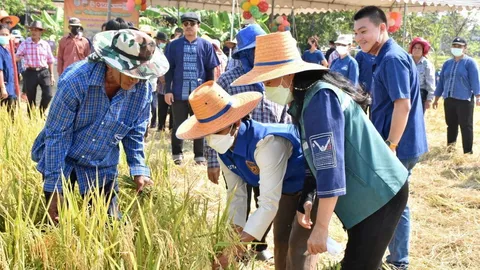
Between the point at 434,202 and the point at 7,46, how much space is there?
5375 millimetres

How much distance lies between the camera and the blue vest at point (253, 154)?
2.36 m

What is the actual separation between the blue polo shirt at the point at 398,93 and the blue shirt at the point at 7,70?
16.9 ft

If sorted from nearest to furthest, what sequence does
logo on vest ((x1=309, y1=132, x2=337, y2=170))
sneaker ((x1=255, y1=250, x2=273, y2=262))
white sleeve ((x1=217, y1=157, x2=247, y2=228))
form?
logo on vest ((x1=309, y1=132, x2=337, y2=170)) < white sleeve ((x1=217, y1=157, x2=247, y2=228)) < sneaker ((x1=255, y1=250, x2=273, y2=262))

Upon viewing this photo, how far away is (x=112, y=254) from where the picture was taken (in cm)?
219

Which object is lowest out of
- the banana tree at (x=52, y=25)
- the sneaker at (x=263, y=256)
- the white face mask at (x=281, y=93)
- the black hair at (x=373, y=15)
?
the sneaker at (x=263, y=256)

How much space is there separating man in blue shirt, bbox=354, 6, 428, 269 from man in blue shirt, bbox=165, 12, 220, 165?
3304 mm

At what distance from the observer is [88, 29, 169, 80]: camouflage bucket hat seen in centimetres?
255

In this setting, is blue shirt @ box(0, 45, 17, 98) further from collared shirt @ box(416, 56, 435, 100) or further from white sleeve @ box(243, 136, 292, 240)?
white sleeve @ box(243, 136, 292, 240)

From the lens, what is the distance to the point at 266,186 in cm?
227

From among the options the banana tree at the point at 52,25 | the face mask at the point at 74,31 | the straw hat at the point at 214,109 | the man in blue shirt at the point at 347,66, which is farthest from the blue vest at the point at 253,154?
the banana tree at the point at 52,25

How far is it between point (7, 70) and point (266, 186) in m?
5.63

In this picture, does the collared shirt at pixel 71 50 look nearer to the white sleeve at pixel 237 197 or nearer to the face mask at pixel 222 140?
the white sleeve at pixel 237 197

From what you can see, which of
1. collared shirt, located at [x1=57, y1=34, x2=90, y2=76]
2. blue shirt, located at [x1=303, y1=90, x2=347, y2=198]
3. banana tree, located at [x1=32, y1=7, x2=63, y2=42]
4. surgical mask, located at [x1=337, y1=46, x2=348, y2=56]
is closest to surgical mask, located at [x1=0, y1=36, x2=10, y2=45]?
collared shirt, located at [x1=57, y1=34, x2=90, y2=76]

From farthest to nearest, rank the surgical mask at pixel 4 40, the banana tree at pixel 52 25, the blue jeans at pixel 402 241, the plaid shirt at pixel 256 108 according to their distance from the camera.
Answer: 1. the banana tree at pixel 52 25
2. the surgical mask at pixel 4 40
3. the plaid shirt at pixel 256 108
4. the blue jeans at pixel 402 241
